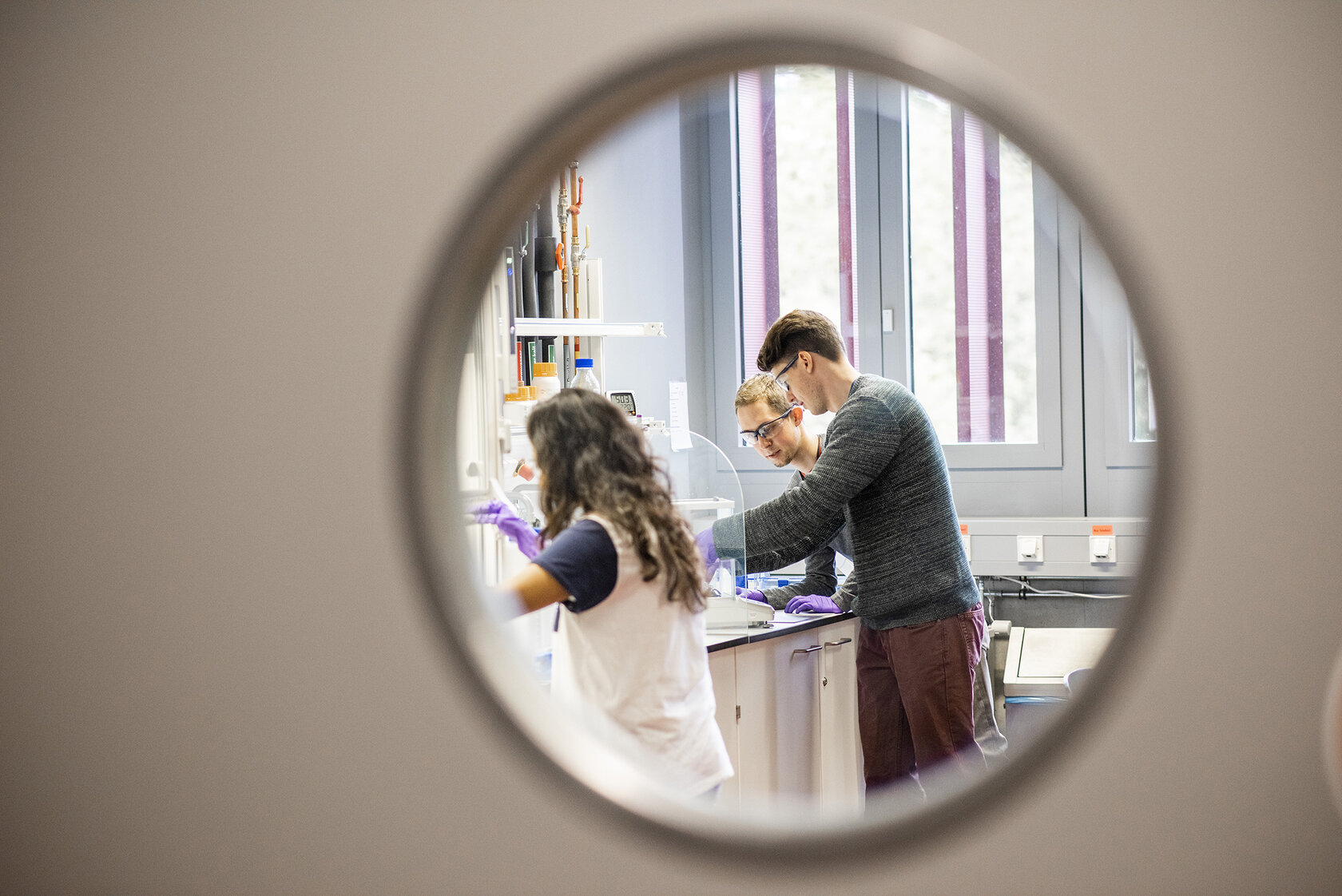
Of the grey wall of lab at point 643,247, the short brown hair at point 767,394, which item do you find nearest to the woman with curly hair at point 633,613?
the short brown hair at point 767,394

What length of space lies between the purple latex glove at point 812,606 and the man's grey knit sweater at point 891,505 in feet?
1.13

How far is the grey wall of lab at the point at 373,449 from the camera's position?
0.84 meters

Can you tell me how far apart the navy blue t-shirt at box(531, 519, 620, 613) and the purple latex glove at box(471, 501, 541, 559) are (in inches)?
11.2

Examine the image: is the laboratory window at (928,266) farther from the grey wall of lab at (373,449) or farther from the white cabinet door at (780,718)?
the grey wall of lab at (373,449)

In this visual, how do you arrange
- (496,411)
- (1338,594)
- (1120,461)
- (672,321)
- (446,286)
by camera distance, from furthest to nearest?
1. (672,321)
2. (1120,461)
3. (496,411)
4. (446,286)
5. (1338,594)

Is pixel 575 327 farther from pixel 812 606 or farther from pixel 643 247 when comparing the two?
pixel 643 247

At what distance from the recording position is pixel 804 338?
7.16ft

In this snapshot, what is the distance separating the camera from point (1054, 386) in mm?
3010

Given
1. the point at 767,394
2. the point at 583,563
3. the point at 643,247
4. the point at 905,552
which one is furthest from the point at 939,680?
the point at 643,247

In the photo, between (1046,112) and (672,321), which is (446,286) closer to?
(1046,112)

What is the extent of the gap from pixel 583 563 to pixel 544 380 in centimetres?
71

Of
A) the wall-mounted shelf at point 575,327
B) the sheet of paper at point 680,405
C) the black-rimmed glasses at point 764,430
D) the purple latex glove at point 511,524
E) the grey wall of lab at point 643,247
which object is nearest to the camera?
the purple latex glove at point 511,524

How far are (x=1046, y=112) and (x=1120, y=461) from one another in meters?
2.34

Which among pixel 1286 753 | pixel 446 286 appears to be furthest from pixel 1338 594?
pixel 446 286
